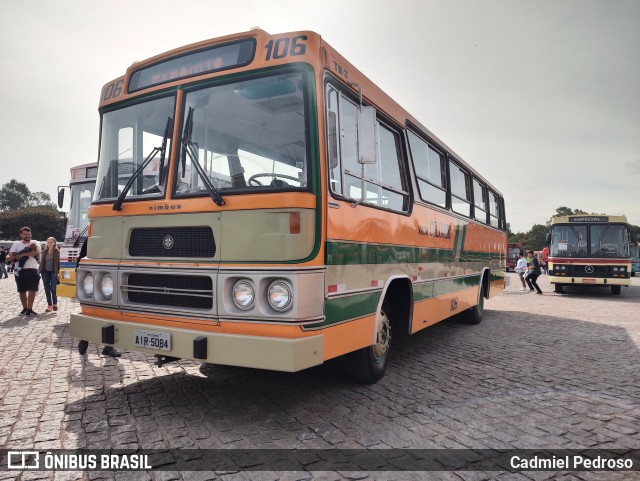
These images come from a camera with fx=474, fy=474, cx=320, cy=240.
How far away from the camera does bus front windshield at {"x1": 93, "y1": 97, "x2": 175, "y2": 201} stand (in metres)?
4.54

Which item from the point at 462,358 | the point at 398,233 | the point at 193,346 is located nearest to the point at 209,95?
the point at 193,346

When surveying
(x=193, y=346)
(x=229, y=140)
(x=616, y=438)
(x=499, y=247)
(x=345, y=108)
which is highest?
(x=345, y=108)

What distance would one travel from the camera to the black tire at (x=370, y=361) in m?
5.12

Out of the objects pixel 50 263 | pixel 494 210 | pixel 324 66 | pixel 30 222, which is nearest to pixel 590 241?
pixel 494 210

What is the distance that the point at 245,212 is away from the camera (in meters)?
3.98

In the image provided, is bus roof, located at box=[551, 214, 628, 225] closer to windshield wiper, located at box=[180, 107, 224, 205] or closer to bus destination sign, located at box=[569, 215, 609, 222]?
bus destination sign, located at box=[569, 215, 609, 222]

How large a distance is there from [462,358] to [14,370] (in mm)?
5934

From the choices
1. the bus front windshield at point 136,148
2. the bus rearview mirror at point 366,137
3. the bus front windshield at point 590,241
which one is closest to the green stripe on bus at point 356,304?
the bus rearview mirror at point 366,137

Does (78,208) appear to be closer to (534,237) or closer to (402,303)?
(402,303)

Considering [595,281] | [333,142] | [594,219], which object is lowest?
[595,281]

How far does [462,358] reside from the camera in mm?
6887

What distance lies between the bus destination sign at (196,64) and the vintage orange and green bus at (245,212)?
0.05 feet

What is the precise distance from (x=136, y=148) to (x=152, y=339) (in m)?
1.97

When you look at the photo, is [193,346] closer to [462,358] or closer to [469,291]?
[462,358]
